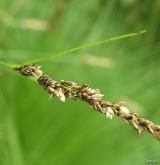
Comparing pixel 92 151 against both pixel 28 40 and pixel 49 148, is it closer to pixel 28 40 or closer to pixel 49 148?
pixel 49 148

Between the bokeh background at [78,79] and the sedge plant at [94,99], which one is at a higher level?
the bokeh background at [78,79]

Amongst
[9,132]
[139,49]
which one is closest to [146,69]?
[139,49]

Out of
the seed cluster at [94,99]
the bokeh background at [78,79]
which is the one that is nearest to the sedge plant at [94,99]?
the seed cluster at [94,99]

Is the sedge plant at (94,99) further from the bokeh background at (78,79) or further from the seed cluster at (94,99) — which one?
the bokeh background at (78,79)

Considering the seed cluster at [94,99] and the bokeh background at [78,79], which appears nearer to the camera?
the seed cluster at [94,99]

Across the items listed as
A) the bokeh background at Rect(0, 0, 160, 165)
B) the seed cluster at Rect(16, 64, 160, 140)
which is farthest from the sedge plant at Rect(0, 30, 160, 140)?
the bokeh background at Rect(0, 0, 160, 165)
